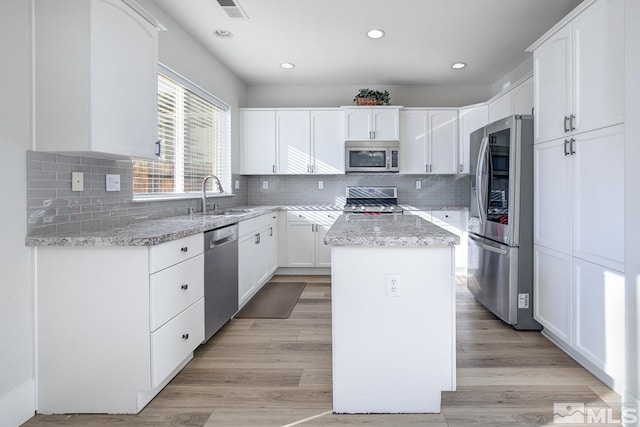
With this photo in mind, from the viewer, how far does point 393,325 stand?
1.77 meters

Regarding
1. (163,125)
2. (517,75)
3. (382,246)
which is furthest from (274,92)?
(382,246)

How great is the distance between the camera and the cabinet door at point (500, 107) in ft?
12.6

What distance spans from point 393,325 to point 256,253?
2.29 metres

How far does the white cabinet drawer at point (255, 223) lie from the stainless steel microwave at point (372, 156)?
122cm

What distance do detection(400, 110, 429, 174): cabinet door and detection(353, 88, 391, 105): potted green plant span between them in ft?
1.00

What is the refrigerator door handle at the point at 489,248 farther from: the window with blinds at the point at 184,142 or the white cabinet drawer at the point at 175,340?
the window with blinds at the point at 184,142

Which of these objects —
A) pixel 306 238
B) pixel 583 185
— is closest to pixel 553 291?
pixel 583 185

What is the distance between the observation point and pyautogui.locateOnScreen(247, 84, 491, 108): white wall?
5.14 m

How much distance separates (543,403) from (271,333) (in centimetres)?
182

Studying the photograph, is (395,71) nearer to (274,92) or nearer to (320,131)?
(320,131)

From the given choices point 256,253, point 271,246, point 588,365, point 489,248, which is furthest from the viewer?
point 271,246

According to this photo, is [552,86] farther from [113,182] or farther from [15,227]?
[15,227]

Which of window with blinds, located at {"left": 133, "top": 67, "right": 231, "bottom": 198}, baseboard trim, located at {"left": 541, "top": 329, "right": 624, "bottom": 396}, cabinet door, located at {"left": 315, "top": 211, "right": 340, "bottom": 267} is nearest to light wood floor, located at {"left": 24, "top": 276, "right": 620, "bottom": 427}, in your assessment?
baseboard trim, located at {"left": 541, "top": 329, "right": 624, "bottom": 396}

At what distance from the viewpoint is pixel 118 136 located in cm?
195
